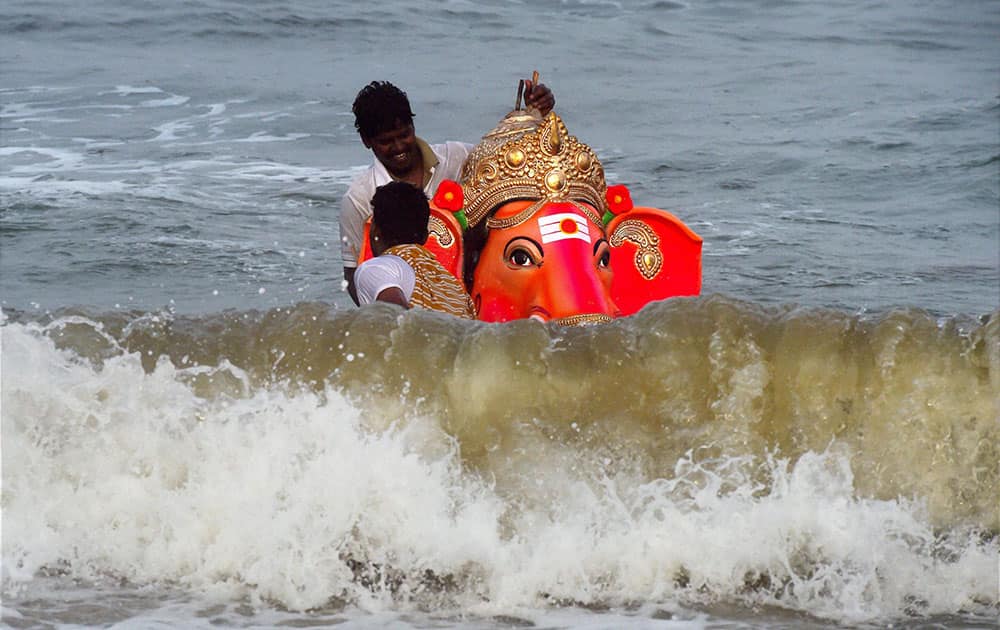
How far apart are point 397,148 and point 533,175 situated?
91 centimetres

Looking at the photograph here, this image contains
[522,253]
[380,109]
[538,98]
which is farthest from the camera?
[538,98]

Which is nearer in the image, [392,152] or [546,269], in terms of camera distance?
[546,269]

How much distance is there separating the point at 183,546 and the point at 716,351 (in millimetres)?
1808

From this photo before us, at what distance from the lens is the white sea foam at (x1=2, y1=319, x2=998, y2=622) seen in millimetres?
4746

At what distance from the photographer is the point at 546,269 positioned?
5.89 meters

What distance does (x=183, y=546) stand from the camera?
491 cm

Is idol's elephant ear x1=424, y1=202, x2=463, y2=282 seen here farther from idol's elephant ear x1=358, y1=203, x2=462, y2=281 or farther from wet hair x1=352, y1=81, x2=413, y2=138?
wet hair x1=352, y1=81, x2=413, y2=138

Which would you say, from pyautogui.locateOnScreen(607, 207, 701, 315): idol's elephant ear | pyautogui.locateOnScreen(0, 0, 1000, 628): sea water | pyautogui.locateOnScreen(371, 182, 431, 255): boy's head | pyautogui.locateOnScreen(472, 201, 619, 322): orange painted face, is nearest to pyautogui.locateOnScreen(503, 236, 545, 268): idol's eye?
pyautogui.locateOnScreen(472, 201, 619, 322): orange painted face

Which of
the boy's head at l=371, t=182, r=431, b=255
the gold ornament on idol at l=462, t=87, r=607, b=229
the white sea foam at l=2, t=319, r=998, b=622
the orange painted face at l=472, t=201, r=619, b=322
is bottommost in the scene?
the white sea foam at l=2, t=319, r=998, b=622

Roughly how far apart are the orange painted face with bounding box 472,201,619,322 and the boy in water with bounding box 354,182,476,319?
15cm

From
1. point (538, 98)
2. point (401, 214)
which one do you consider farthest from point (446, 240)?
point (538, 98)

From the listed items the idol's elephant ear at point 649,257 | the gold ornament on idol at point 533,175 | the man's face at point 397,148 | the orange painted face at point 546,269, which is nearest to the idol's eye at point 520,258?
the orange painted face at point 546,269

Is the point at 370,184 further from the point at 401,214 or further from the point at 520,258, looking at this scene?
the point at 520,258

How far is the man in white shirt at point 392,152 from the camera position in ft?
22.2
